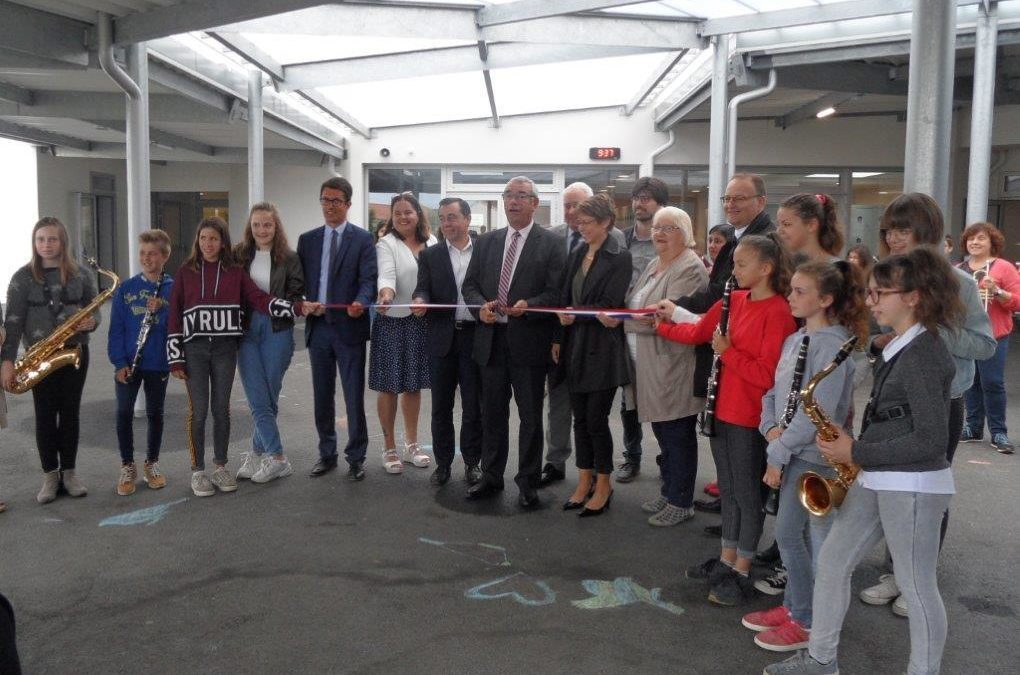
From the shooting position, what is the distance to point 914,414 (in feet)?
8.98

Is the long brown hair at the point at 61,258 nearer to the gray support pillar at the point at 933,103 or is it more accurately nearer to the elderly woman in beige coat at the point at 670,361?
the elderly woman in beige coat at the point at 670,361

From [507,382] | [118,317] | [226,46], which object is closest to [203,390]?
[118,317]

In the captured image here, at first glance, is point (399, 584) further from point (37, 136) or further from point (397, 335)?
point (37, 136)

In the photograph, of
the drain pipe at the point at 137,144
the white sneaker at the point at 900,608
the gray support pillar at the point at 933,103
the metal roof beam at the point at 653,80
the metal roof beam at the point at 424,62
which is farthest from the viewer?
the metal roof beam at the point at 653,80

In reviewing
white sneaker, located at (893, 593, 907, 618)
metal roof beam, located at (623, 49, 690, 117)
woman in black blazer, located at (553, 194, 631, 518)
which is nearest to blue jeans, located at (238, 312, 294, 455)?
woman in black blazer, located at (553, 194, 631, 518)

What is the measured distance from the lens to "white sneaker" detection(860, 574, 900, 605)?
12.8ft

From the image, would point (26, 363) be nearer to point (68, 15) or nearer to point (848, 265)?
point (68, 15)

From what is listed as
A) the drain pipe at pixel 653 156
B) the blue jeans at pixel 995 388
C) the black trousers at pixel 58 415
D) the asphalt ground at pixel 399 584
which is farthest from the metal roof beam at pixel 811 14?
the black trousers at pixel 58 415

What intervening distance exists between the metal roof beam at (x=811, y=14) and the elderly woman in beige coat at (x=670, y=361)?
598 centimetres

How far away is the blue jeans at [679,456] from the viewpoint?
475 centimetres

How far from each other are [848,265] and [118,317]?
14.5 ft

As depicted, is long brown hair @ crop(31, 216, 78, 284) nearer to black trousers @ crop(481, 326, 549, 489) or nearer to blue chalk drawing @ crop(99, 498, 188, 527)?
blue chalk drawing @ crop(99, 498, 188, 527)

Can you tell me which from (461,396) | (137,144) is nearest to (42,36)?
(137,144)

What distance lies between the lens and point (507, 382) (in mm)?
5348
